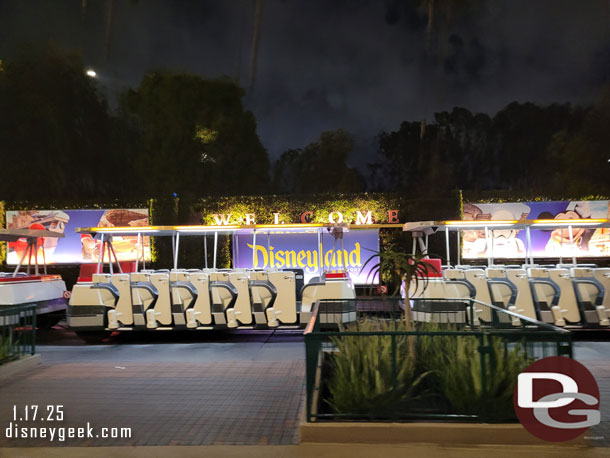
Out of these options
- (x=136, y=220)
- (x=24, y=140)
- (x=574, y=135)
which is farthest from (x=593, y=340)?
(x=24, y=140)

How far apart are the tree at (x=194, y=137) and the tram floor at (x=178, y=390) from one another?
1199 centimetres

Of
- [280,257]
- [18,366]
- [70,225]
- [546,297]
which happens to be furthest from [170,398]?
[70,225]

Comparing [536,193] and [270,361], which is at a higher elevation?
[536,193]

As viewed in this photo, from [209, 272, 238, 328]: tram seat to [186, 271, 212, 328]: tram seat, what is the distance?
11 cm

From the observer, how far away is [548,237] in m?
15.3

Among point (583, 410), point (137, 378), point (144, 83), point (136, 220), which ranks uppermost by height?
point (144, 83)

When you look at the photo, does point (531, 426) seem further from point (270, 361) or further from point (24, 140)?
point (24, 140)

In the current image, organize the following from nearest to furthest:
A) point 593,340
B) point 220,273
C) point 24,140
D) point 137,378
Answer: point 137,378 → point 593,340 → point 220,273 → point 24,140

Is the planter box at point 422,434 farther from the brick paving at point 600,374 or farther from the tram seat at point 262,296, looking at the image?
the tram seat at point 262,296

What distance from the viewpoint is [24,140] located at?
20172mm

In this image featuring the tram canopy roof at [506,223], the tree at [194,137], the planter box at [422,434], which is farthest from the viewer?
the tree at [194,137]

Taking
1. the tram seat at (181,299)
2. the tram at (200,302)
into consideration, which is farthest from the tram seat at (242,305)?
the tram seat at (181,299)

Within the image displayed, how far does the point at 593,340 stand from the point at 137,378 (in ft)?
28.4

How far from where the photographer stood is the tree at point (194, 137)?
20.1m
